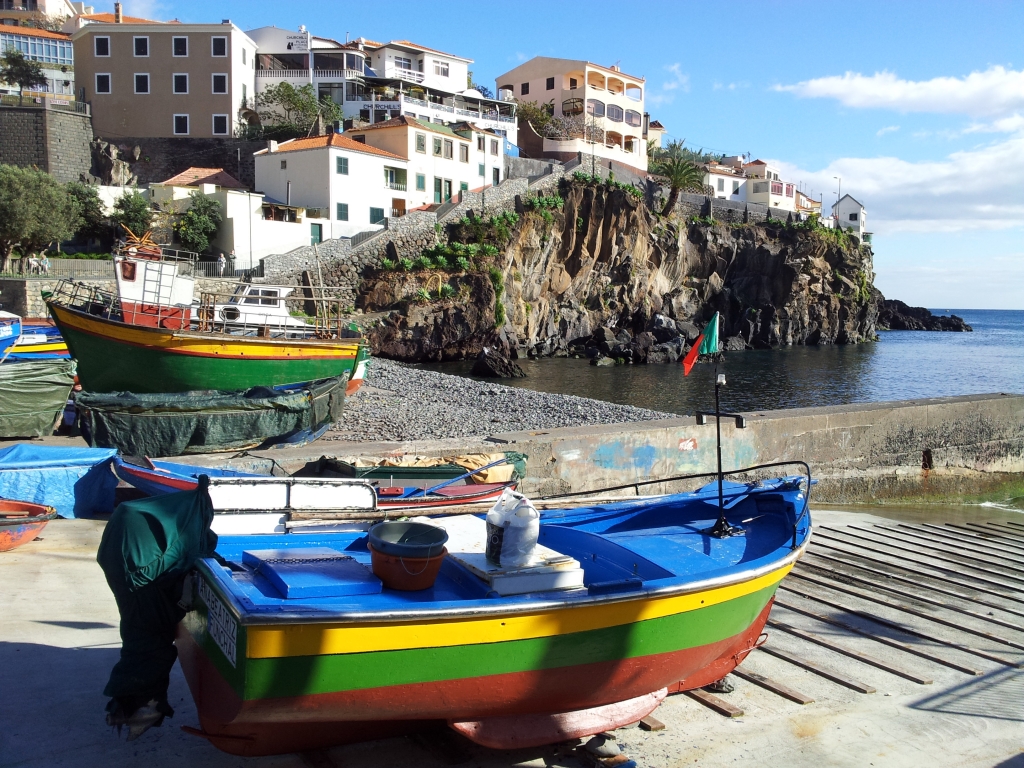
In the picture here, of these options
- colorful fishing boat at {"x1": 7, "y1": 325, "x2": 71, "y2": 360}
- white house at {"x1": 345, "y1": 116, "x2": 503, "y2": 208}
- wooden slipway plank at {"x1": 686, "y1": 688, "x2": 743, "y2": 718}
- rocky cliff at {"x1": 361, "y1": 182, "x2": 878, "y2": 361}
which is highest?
white house at {"x1": 345, "y1": 116, "x2": 503, "y2": 208}

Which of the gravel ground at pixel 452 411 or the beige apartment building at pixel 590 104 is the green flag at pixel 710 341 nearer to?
the gravel ground at pixel 452 411

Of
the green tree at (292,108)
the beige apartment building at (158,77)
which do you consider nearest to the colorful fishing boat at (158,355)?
the green tree at (292,108)

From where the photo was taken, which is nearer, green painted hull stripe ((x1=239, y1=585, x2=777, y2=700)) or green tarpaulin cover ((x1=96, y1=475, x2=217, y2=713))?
green painted hull stripe ((x1=239, y1=585, x2=777, y2=700))

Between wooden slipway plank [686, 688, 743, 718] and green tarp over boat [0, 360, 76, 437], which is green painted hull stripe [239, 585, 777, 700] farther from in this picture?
green tarp over boat [0, 360, 76, 437]

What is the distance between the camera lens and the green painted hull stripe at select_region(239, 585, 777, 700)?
419 centimetres

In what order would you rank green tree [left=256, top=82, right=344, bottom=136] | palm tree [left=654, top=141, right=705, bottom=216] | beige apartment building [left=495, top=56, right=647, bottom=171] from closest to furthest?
green tree [left=256, top=82, right=344, bottom=136] < palm tree [left=654, top=141, right=705, bottom=216] < beige apartment building [left=495, top=56, right=647, bottom=171]

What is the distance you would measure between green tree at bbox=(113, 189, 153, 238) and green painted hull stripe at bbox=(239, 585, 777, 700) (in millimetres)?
39519

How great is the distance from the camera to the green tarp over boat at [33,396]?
42.0 ft

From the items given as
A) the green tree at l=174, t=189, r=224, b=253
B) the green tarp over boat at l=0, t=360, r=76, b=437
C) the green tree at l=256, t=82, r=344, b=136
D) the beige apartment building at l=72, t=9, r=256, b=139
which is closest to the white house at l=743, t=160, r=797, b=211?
the green tree at l=256, t=82, r=344, b=136

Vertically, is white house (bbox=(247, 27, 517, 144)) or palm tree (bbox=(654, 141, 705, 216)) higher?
white house (bbox=(247, 27, 517, 144))

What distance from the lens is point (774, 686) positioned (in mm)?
6195

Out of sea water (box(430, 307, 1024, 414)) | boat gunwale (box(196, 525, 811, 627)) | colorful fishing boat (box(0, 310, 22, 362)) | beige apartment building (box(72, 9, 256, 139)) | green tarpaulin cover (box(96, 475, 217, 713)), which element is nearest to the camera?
boat gunwale (box(196, 525, 811, 627))

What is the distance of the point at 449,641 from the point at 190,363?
49.1 ft

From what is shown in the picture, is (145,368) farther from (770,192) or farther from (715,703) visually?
(770,192)
